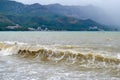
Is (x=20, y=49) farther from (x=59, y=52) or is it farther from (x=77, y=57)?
(x=77, y=57)

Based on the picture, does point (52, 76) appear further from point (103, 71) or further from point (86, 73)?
point (103, 71)

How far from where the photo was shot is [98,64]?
21.7 metres

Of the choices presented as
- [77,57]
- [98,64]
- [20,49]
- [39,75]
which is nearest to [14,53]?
[20,49]

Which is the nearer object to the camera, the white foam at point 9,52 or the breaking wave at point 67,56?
the breaking wave at point 67,56

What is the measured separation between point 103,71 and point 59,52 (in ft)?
34.3

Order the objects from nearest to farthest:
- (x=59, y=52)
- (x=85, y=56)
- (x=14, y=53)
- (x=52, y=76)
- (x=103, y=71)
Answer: (x=52, y=76)
(x=103, y=71)
(x=85, y=56)
(x=59, y=52)
(x=14, y=53)

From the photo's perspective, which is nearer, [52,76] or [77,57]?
[52,76]

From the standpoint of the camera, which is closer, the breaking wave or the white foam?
the breaking wave

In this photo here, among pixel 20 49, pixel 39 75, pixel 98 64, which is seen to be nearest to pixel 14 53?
pixel 20 49

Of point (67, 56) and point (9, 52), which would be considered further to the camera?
point (9, 52)

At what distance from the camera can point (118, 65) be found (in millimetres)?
20531

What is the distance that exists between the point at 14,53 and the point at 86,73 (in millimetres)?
16164

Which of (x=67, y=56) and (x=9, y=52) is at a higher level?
(x=67, y=56)

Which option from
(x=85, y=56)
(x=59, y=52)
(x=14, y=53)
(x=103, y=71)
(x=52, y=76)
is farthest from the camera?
(x=14, y=53)
